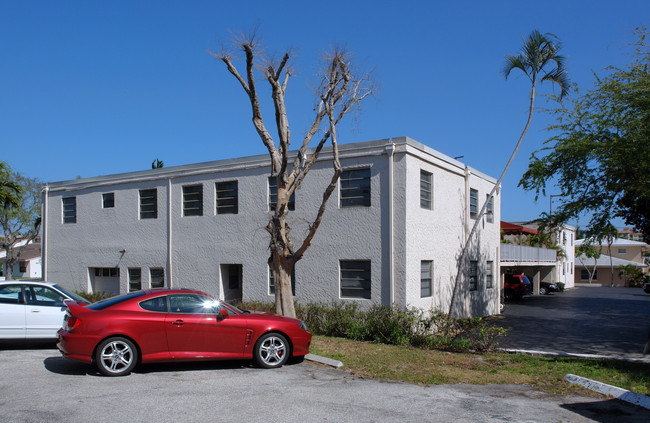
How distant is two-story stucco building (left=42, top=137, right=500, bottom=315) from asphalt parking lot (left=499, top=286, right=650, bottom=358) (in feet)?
7.35

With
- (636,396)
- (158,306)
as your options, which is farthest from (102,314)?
(636,396)

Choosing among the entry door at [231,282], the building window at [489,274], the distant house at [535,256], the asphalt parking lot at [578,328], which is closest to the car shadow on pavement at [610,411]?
the asphalt parking lot at [578,328]

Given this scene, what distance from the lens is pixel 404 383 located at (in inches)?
334

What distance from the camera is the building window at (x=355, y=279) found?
15.6 metres

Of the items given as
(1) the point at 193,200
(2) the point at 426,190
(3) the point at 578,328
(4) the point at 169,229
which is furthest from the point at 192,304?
(3) the point at 578,328

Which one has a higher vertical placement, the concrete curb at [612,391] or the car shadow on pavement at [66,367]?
the car shadow on pavement at [66,367]

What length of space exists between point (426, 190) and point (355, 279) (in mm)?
3675

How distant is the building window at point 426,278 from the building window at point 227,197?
6.40m

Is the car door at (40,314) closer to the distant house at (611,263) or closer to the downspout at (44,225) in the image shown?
the downspout at (44,225)

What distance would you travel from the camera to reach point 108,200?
21281mm

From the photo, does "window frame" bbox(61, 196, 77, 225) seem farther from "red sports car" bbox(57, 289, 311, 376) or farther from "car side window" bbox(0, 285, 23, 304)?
"red sports car" bbox(57, 289, 311, 376)

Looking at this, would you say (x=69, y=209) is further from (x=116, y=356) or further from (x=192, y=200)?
(x=116, y=356)

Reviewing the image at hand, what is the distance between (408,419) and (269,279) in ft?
36.2

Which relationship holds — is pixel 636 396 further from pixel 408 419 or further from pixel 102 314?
pixel 102 314
